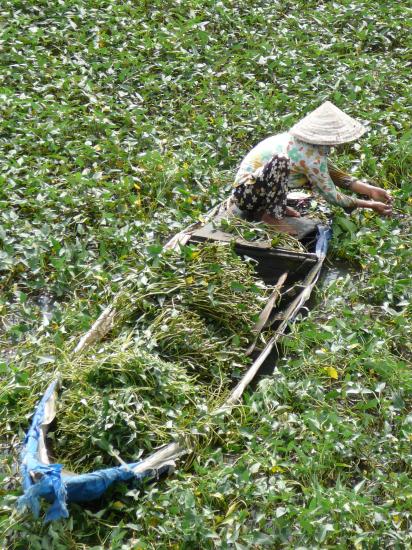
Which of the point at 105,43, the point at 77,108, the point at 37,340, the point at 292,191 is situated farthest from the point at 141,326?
the point at 105,43

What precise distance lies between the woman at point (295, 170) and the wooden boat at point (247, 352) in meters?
0.17

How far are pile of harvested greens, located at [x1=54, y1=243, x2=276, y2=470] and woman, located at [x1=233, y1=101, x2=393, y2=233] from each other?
0.47 metres

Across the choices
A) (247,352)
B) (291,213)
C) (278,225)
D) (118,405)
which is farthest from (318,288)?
(118,405)

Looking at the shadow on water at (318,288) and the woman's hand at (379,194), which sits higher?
the woman's hand at (379,194)

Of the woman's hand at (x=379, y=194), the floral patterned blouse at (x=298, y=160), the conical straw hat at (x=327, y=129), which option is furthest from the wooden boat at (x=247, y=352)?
the conical straw hat at (x=327, y=129)

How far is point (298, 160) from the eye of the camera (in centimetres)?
550

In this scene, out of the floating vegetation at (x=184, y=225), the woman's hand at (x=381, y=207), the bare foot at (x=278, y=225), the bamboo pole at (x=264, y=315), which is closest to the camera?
the floating vegetation at (x=184, y=225)

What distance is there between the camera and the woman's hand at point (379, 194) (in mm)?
5801

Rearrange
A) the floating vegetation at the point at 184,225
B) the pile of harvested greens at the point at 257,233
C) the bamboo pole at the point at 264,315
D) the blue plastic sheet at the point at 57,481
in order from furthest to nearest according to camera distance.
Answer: the pile of harvested greens at the point at 257,233 < the bamboo pole at the point at 264,315 < the floating vegetation at the point at 184,225 < the blue plastic sheet at the point at 57,481

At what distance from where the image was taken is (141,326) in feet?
14.8

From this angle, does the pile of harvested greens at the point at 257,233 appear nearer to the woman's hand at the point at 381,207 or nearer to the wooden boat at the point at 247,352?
the wooden boat at the point at 247,352

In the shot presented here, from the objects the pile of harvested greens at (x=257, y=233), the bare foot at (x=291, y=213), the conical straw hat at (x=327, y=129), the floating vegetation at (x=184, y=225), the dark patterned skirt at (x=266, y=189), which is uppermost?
the conical straw hat at (x=327, y=129)

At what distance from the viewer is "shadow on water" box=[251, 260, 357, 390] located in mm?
4762

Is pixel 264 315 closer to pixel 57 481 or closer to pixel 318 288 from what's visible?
pixel 318 288
